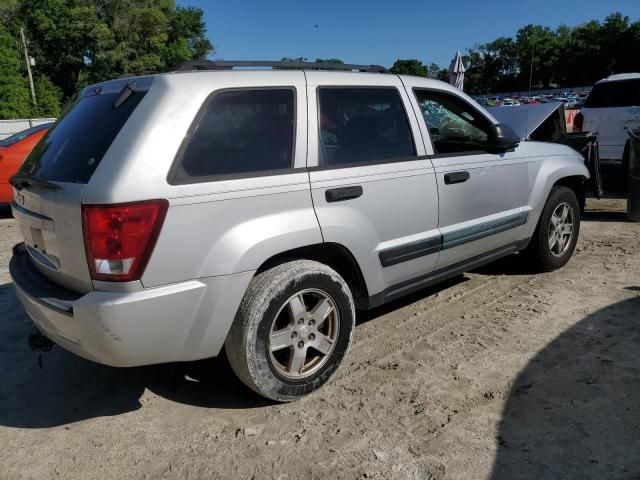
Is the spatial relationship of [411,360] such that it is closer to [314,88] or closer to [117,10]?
[314,88]

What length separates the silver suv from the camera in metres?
2.35

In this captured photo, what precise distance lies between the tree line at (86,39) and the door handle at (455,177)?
46.6 m

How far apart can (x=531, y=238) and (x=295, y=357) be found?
280 centimetres

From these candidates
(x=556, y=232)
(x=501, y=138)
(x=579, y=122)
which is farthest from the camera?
(x=579, y=122)

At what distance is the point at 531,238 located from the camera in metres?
4.67

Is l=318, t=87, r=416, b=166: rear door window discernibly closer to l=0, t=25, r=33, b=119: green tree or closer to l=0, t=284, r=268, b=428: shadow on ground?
l=0, t=284, r=268, b=428: shadow on ground

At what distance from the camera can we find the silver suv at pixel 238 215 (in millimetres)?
2352

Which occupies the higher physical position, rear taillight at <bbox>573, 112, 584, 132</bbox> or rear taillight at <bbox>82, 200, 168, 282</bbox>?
rear taillight at <bbox>573, 112, 584, 132</bbox>

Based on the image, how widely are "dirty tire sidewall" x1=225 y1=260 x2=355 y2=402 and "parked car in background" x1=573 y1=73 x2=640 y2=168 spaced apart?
738 cm

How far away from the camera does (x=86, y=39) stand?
172 ft

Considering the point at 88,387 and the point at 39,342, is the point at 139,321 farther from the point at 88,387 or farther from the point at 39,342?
the point at 88,387

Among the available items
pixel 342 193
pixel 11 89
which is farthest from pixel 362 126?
pixel 11 89

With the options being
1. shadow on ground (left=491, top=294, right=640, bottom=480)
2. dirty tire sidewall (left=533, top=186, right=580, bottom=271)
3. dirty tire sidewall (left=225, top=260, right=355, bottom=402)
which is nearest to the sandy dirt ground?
shadow on ground (left=491, top=294, right=640, bottom=480)

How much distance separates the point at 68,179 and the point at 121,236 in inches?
18.8
